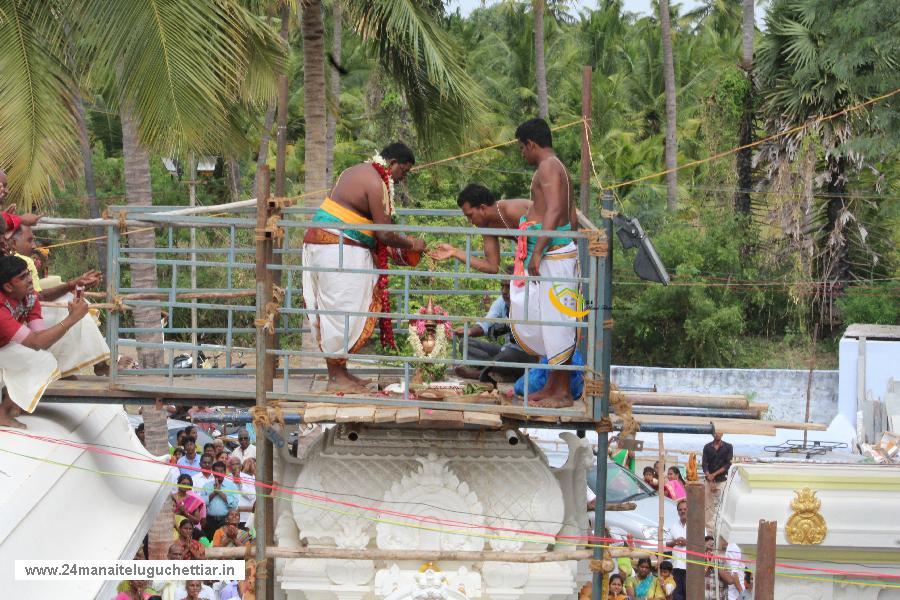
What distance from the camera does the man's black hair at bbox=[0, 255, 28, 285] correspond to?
25.4ft

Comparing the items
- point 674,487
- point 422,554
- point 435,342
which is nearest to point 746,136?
point 674,487

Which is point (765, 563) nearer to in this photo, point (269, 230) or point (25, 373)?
point (269, 230)

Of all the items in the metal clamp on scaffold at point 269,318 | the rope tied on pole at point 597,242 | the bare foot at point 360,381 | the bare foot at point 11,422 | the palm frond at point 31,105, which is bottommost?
the bare foot at point 11,422

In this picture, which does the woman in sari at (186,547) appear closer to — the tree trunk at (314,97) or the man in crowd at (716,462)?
the tree trunk at (314,97)

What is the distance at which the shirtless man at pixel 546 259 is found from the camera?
7750 mm

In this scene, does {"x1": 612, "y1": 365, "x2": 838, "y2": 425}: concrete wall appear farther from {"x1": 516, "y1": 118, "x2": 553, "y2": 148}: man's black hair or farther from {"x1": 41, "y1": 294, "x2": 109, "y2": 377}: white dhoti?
{"x1": 516, "y1": 118, "x2": 553, "y2": 148}: man's black hair

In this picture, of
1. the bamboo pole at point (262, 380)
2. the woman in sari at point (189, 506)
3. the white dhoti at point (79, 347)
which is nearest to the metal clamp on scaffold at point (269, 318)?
the bamboo pole at point (262, 380)

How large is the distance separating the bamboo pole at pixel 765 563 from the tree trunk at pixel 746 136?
75.4 feet

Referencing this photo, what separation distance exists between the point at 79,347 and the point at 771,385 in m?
19.3

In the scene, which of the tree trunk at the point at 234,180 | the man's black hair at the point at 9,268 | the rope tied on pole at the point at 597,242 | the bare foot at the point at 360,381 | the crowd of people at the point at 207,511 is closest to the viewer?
the rope tied on pole at the point at 597,242

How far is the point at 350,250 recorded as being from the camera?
802 centimetres

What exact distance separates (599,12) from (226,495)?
31.8 meters

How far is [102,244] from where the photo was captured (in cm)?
2989

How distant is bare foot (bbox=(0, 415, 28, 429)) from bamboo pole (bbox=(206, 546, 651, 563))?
1562mm
